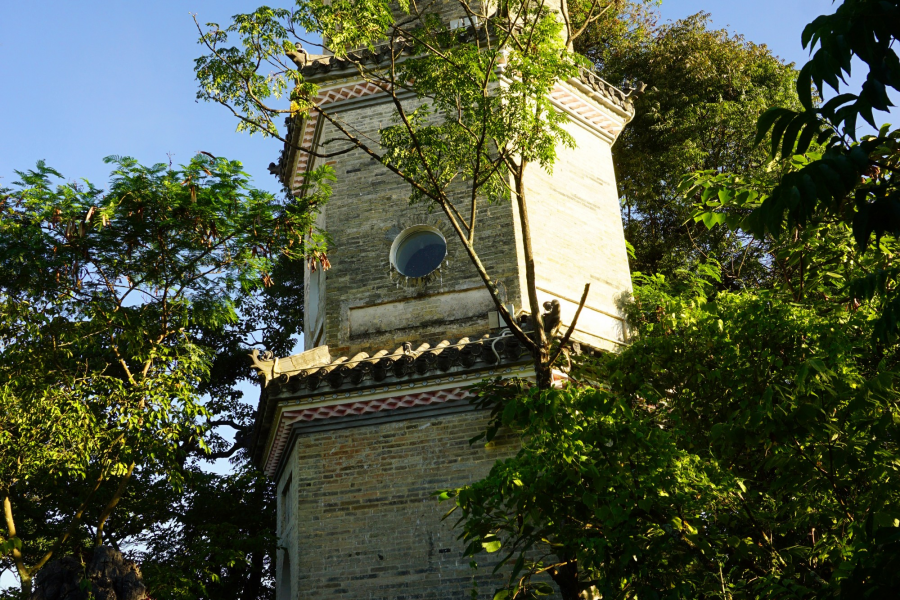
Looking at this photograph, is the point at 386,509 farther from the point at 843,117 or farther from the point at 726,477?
the point at 843,117

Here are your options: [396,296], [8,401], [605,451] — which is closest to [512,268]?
[396,296]

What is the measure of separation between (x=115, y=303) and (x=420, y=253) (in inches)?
143

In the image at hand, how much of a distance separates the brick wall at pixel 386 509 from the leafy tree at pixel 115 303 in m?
1.52

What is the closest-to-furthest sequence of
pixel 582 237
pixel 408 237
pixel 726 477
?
pixel 726 477 → pixel 408 237 → pixel 582 237

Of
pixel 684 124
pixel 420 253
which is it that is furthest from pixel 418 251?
pixel 684 124

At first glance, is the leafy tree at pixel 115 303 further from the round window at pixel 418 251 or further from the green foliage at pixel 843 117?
the green foliage at pixel 843 117

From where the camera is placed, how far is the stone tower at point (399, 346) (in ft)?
29.9

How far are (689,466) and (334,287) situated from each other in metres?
5.89

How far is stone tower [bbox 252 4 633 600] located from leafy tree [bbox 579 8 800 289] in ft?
11.8

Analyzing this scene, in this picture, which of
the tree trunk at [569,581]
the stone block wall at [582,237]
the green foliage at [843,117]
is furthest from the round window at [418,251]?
the green foliage at [843,117]

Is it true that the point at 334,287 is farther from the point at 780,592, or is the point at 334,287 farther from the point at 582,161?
the point at 780,592

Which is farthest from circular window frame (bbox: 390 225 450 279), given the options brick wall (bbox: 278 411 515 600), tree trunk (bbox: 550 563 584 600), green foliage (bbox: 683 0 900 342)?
green foliage (bbox: 683 0 900 342)

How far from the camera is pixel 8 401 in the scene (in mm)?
9000

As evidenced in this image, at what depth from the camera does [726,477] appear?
6191 millimetres
